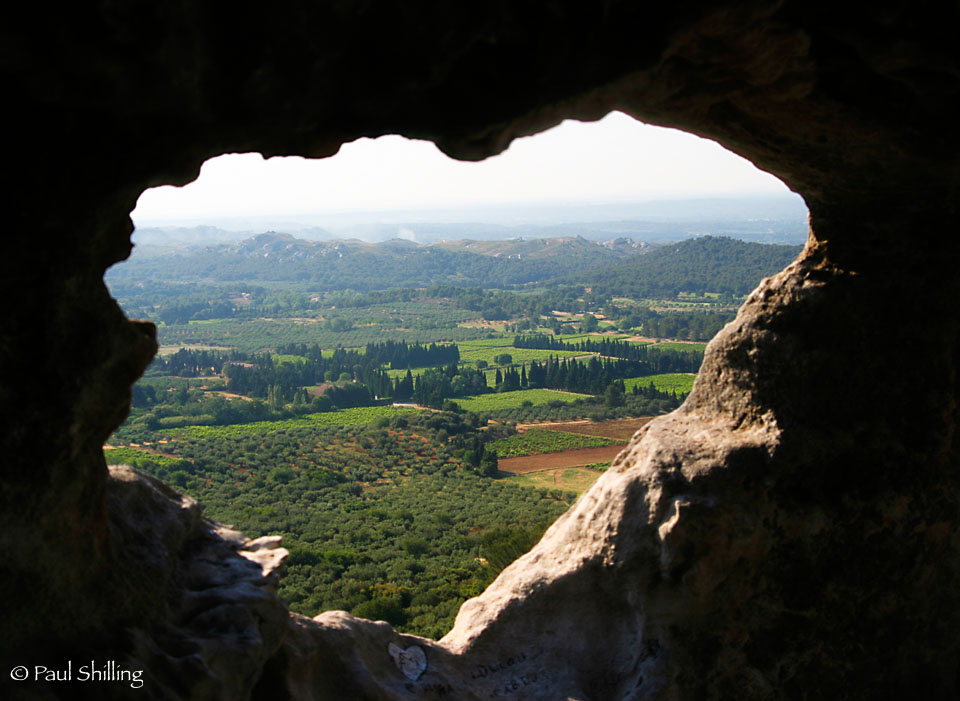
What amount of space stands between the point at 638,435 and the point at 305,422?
75973 mm

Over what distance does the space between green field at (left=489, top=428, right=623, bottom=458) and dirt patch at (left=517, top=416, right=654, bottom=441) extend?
4.40 feet

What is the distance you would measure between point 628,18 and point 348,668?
571 centimetres

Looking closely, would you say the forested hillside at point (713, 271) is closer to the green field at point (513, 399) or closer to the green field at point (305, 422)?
the green field at point (513, 399)

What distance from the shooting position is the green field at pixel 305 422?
7412 centimetres

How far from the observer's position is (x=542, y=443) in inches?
2640

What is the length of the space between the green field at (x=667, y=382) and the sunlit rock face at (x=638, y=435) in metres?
77.1

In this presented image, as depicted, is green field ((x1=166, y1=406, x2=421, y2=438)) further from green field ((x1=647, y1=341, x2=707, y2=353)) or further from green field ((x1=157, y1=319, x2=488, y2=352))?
green field ((x1=157, y1=319, x2=488, y2=352))

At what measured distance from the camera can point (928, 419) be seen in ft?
23.5

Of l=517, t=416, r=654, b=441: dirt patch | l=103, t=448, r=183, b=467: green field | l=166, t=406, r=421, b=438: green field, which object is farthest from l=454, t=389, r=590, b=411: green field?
l=103, t=448, r=183, b=467: green field

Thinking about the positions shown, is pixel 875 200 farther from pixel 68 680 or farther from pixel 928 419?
pixel 68 680

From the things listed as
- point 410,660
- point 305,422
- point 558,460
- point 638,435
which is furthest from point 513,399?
point 410,660

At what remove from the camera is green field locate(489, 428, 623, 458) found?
6456cm

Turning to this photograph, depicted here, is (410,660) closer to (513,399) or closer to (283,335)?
(513,399)

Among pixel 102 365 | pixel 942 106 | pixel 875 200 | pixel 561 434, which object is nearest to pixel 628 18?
pixel 942 106
